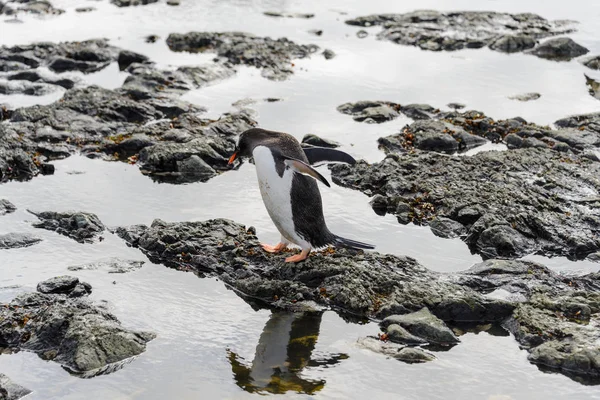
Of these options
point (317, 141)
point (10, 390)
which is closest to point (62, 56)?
point (317, 141)

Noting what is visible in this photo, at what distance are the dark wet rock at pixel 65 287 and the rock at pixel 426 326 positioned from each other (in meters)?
3.14

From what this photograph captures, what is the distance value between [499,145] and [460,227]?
3.43m

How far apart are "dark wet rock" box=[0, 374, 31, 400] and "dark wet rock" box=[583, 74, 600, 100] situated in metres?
12.4

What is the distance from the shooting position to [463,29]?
20.4 meters

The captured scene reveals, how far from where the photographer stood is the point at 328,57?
18.2 m

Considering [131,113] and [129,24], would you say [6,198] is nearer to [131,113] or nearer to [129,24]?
[131,113]

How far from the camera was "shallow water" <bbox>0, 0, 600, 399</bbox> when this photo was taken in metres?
7.63

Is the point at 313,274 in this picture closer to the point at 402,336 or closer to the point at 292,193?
the point at 292,193

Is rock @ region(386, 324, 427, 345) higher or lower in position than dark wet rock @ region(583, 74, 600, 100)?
lower

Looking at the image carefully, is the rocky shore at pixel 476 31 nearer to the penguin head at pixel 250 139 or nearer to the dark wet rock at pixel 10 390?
the penguin head at pixel 250 139

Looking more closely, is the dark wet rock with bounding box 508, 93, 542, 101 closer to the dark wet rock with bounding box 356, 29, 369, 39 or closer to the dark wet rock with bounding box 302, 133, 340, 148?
the dark wet rock with bounding box 302, 133, 340, 148

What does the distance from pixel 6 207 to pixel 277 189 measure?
3.88m

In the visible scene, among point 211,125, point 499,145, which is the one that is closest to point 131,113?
point 211,125

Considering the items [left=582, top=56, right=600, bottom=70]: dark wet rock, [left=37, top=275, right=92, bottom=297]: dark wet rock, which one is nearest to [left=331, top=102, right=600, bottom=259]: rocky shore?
[left=582, top=56, right=600, bottom=70]: dark wet rock
